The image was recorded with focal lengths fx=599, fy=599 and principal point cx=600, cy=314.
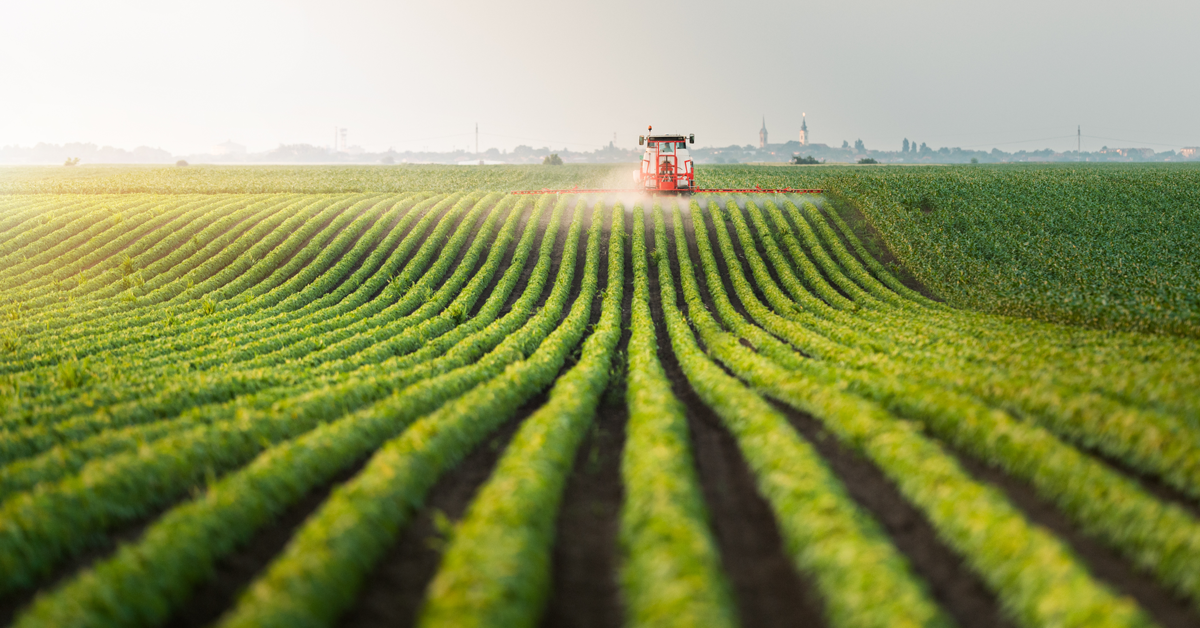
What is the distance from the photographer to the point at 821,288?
92.0 ft

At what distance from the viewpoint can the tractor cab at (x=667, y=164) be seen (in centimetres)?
4178

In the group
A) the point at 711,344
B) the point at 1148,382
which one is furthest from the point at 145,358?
the point at 1148,382

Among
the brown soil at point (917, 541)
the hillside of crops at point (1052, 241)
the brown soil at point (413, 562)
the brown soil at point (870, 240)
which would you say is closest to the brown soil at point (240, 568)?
the brown soil at point (413, 562)

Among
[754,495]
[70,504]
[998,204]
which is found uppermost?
[998,204]

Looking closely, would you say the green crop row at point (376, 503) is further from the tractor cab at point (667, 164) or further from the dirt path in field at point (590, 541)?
the tractor cab at point (667, 164)

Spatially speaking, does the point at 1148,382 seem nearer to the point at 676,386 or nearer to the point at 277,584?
the point at 676,386

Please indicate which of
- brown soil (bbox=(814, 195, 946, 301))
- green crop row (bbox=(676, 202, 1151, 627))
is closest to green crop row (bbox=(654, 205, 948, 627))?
green crop row (bbox=(676, 202, 1151, 627))

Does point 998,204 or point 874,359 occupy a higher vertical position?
point 998,204

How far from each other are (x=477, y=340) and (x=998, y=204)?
128 ft

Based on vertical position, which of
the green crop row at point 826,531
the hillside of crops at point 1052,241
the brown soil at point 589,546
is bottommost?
the brown soil at point 589,546

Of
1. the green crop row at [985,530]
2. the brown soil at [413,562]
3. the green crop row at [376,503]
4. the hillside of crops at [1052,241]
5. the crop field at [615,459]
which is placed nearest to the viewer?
the green crop row at [985,530]

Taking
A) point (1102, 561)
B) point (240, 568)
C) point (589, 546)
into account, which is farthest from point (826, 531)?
point (240, 568)

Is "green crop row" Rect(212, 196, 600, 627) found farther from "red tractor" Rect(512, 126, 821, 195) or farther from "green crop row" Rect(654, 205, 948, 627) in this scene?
"red tractor" Rect(512, 126, 821, 195)

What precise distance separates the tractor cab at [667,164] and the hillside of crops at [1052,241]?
11.3 m
